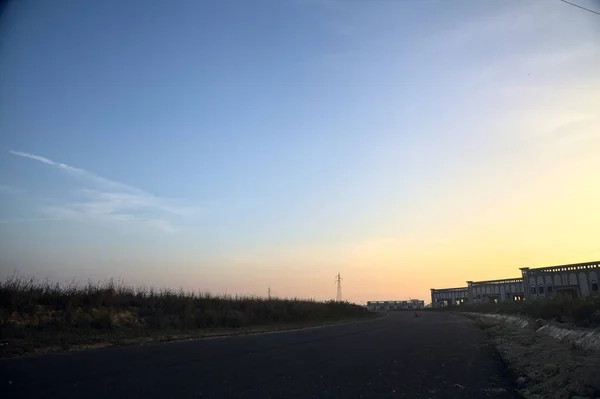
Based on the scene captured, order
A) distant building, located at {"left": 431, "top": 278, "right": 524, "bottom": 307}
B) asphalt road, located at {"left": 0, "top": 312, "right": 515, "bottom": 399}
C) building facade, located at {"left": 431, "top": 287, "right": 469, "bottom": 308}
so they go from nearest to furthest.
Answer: asphalt road, located at {"left": 0, "top": 312, "right": 515, "bottom": 399}
distant building, located at {"left": 431, "top": 278, "right": 524, "bottom": 307}
building facade, located at {"left": 431, "top": 287, "right": 469, "bottom": 308}

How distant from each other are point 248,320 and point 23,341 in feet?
74.1

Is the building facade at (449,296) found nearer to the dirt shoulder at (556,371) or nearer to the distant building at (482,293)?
the distant building at (482,293)

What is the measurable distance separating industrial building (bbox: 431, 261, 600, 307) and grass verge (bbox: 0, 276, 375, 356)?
26117 millimetres

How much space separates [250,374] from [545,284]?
267 ft

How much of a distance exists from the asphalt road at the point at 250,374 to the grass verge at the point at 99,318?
278 centimetres

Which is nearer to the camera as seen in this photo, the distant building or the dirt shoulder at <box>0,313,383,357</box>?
the dirt shoulder at <box>0,313,383,357</box>

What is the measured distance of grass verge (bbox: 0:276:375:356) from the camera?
18.1 metres

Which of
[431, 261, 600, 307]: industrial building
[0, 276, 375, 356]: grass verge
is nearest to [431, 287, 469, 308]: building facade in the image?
[431, 261, 600, 307]: industrial building

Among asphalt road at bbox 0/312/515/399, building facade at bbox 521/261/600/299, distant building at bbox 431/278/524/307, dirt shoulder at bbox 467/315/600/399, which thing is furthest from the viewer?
distant building at bbox 431/278/524/307

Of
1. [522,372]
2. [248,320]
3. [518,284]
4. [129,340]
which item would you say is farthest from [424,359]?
[518,284]

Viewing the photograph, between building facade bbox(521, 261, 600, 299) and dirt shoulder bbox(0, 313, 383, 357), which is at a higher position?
building facade bbox(521, 261, 600, 299)

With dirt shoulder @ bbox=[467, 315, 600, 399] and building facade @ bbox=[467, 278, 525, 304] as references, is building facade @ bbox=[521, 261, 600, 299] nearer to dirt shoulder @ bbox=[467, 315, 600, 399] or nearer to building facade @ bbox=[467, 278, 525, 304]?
building facade @ bbox=[467, 278, 525, 304]

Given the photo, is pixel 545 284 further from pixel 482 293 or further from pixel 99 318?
pixel 99 318

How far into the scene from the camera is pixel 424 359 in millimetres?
15875
